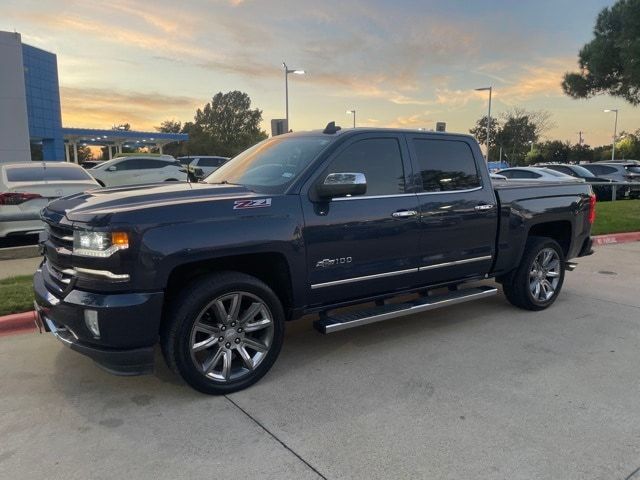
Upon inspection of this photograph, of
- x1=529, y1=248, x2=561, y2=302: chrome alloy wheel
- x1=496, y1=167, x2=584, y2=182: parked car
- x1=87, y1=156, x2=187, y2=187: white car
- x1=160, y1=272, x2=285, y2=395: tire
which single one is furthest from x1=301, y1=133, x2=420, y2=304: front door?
x1=87, y1=156, x2=187, y2=187: white car

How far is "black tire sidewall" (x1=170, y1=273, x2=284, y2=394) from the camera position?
11.4 feet

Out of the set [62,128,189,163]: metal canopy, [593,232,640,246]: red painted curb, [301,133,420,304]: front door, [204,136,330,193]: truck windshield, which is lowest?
[593,232,640,246]: red painted curb

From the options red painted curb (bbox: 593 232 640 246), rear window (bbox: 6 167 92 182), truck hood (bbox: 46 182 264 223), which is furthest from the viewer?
red painted curb (bbox: 593 232 640 246)

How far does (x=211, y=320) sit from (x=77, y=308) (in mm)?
904

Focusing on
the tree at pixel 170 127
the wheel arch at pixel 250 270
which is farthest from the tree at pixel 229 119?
the wheel arch at pixel 250 270

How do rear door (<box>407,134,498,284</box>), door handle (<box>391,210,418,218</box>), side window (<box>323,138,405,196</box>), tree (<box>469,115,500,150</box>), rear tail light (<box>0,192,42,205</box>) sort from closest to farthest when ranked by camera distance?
side window (<box>323,138,405,196</box>), door handle (<box>391,210,418,218</box>), rear door (<box>407,134,498,284</box>), rear tail light (<box>0,192,42,205</box>), tree (<box>469,115,500,150</box>)

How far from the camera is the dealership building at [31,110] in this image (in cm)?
2366

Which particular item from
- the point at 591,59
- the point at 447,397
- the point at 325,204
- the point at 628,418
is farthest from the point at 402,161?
the point at 591,59

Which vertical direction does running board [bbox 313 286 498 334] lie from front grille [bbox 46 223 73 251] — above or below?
below

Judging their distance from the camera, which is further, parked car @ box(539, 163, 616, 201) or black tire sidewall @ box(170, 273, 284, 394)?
parked car @ box(539, 163, 616, 201)

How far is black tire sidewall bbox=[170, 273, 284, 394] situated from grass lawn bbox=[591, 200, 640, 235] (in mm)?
9305

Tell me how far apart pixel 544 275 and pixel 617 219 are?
821cm

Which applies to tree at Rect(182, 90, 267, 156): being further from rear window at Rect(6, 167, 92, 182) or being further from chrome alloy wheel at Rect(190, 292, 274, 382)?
chrome alloy wheel at Rect(190, 292, 274, 382)

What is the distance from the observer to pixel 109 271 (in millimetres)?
3289
